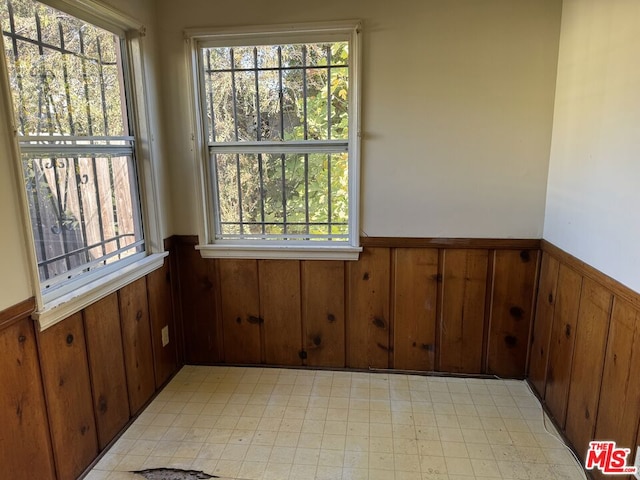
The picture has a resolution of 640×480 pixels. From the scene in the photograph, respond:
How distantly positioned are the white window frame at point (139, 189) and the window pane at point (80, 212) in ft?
0.20

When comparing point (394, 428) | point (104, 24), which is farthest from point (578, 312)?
point (104, 24)

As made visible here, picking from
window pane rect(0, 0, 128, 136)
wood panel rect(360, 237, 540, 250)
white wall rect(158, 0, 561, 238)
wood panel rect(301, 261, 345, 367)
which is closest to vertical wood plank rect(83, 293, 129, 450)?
window pane rect(0, 0, 128, 136)

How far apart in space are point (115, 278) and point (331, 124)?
4.59ft

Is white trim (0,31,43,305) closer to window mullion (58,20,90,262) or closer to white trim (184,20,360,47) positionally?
window mullion (58,20,90,262)

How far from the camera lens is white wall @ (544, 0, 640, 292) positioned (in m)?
1.55

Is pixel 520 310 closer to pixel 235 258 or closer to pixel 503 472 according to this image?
pixel 503 472

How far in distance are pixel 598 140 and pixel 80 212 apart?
2.24 meters

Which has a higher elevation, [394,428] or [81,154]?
[81,154]

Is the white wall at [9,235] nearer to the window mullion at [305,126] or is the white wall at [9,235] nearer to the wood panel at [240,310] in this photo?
the wood panel at [240,310]

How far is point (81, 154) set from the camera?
73.7 inches

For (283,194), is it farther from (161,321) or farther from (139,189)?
(161,321)

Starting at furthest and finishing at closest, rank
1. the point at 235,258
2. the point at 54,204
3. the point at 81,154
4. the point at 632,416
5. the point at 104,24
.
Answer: the point at 235,258, the point at 104,24, the point at 81,154, the point at 54,204, the point at 632,416

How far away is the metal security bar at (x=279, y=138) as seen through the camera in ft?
7.92

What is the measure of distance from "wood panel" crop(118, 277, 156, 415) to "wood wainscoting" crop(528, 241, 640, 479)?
214 centimetres
